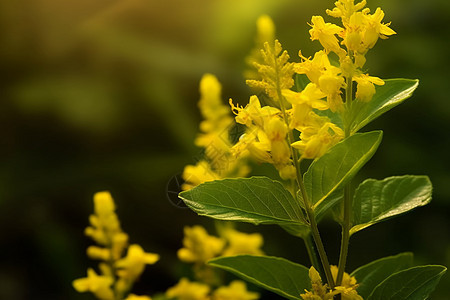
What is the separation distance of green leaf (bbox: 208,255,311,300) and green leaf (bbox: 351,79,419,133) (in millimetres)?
127

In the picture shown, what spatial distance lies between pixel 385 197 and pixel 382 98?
9 centimetres

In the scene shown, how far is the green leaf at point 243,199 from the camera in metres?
0.51

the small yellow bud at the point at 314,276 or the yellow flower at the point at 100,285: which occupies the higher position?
the yellow flower at the point at 100,285

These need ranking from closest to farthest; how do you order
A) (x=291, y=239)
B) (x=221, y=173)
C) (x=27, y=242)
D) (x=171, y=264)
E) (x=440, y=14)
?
(x=221, y=173) → (x=291, y=239) → (x=171, y=264) → (x=27, y=242) → (x=440, y=14)

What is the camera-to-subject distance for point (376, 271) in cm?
64

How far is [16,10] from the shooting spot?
1984 millimetres

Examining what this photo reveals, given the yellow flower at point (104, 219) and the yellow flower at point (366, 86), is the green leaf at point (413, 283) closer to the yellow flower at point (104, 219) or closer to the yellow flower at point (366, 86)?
the yellow flower at point (366, 86)

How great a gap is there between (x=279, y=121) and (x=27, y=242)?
1297 mm

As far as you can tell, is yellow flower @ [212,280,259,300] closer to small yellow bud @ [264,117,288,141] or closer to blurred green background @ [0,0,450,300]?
blurred green background @ [0,0,450,300]

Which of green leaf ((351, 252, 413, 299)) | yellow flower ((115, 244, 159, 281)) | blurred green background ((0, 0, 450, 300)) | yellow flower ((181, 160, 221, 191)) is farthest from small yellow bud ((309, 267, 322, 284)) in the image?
blurred green background ((0, 0, 450, 300))

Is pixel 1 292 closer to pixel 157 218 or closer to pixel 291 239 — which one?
pixel 157 218

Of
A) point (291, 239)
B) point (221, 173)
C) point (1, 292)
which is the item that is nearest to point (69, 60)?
point (1, 292)

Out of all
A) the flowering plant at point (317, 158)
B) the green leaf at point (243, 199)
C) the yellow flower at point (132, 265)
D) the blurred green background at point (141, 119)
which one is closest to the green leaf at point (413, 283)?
the flowering plant at point (317, 158)

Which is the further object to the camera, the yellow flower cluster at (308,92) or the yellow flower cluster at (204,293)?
the yellow flower cluster at (204,293)
